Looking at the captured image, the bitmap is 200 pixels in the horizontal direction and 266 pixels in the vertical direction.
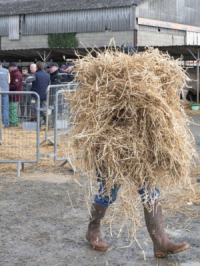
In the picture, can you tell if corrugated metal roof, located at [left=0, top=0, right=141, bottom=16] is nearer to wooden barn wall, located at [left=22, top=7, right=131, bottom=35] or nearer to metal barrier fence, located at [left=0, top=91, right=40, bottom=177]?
wooden barn wall, located at [left=22, top=7, right=131, bottom=35]

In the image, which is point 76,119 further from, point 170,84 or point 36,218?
point 36,218

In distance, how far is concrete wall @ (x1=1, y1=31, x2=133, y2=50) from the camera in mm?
37156

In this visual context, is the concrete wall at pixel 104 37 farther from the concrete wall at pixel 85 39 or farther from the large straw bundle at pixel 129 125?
the large straw bundle at pixel 129 125

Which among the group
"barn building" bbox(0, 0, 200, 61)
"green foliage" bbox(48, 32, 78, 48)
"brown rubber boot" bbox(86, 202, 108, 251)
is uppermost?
"barn building" bbox(0, 0, 200, 61)

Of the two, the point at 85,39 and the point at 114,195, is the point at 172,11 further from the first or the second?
the point at 114,195

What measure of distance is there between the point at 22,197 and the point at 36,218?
104cm

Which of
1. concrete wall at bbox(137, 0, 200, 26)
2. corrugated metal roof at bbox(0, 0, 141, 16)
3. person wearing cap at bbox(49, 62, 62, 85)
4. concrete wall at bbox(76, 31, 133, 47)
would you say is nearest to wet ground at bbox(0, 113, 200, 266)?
person wearing cap at bbox(49, 62, 62, 85)

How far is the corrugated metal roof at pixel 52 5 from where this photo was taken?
3794cm

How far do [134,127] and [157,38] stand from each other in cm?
3555

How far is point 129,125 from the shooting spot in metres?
4.23

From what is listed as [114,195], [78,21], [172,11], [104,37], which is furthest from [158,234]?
[172,11]

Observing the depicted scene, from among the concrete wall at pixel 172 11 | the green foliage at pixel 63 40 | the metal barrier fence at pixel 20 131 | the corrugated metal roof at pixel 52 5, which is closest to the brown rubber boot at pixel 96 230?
the metal barrier fence at pixel 20 131

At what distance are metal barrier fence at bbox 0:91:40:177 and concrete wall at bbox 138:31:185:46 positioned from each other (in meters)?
28.9

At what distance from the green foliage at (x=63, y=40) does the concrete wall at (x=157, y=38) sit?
5.19 m
